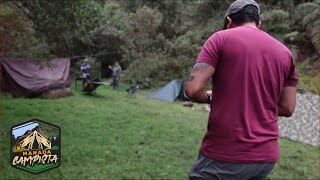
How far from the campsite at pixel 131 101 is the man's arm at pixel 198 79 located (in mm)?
10

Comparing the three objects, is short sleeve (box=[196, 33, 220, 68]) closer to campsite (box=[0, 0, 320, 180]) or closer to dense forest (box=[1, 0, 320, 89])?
campsite (box=[0, 0, 320, 180])

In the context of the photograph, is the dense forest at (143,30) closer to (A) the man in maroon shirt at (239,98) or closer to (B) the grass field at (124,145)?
(B) the grass field at (124,145)

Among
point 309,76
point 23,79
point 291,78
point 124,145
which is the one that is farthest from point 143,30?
point 291,78

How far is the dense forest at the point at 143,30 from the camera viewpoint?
269 inches

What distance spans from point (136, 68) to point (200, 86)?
16684 millimetres

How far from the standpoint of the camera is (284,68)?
74.1 inches

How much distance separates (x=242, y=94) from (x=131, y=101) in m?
10.8

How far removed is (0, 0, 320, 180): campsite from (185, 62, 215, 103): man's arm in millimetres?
10

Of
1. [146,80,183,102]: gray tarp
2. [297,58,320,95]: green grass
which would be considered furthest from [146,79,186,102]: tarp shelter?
[297,58,320,95]: green grass

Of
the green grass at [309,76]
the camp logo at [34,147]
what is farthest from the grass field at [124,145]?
the green grass at [309,76]

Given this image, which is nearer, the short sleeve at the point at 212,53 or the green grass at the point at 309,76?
the short sleeve at the point at 212,53

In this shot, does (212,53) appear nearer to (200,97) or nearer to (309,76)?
(200,97)

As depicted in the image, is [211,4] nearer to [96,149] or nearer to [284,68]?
[96,149]

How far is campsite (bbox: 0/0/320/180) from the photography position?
1.89 m
